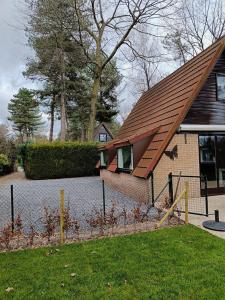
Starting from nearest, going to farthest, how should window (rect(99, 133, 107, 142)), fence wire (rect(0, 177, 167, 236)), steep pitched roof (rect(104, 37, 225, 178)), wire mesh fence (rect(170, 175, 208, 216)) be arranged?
fence wire (rect(0, 177, 167, 236))
wire mesh fence (rect(170, 175, 208, 216))
steep pitched roof (rect(104, 37, 225, 178))
window (rect(99, 133, 107, 142))

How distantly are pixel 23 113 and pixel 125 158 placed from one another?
3351cm

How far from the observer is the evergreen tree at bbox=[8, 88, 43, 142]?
4006cm

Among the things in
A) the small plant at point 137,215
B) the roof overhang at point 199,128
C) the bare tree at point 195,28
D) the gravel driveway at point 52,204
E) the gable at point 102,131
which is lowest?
the gravel driveway at point 52,204

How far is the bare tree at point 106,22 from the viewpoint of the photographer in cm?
1833

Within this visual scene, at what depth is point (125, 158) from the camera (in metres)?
10.9

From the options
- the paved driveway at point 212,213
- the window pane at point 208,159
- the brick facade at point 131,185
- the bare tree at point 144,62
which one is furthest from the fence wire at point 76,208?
the bare tree at point 144,62

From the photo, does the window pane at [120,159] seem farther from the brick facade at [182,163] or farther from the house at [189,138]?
the brick facade at [182,163]

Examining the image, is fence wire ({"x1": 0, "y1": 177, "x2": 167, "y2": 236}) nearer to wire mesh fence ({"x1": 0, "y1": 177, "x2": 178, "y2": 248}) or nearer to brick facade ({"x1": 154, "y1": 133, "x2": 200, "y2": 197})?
wire mesh fence ({"x1": 0, "y1": 177, "x2": 178, "y2": 248})

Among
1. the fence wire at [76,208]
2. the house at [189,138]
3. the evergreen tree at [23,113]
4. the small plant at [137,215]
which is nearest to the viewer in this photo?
the small plant at [137,215]

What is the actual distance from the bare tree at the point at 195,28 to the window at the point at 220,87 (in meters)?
10.6

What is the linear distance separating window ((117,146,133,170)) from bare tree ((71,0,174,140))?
35.4 feet

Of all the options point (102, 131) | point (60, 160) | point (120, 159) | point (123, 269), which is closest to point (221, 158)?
point (120, 159)

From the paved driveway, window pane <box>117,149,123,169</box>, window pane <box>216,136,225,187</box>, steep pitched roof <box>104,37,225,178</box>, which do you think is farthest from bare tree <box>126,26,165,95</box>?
the paved driveway

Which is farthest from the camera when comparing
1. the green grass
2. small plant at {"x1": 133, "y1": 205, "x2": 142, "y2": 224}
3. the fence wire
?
the fence wire
